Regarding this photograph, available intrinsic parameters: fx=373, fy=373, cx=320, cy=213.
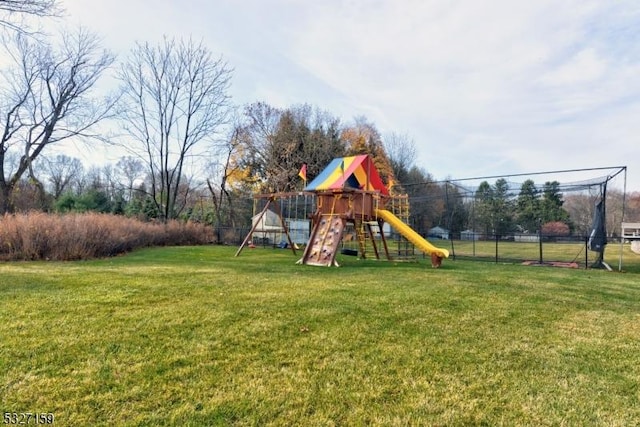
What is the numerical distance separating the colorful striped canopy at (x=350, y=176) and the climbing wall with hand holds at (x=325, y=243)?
1.32 m

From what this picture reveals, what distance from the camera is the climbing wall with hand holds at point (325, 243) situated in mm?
9395

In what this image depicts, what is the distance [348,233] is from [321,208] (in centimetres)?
546

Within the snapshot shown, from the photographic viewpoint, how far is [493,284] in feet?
20.3

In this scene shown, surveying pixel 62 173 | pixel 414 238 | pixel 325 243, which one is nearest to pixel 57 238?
pixel 325 243

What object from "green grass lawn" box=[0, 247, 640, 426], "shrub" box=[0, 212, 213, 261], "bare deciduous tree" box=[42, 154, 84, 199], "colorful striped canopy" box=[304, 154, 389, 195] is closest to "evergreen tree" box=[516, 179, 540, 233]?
"colorful striped canopy" box=[304, 154, 389, 195]

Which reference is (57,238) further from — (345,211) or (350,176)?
(350,176)

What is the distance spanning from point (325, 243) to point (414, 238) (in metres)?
2.52

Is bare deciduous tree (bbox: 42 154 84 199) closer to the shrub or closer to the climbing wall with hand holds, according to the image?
the shrub

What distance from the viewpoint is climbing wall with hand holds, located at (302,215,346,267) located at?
939 cm

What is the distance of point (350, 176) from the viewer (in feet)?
39.3

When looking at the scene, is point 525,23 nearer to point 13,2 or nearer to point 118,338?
point 118,338

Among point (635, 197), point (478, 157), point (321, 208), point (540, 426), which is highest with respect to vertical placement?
point (478, 157)

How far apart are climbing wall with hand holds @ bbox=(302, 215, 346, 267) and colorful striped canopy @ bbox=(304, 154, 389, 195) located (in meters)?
1.32

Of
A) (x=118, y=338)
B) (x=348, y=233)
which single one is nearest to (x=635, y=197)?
(x=348, y=233)
